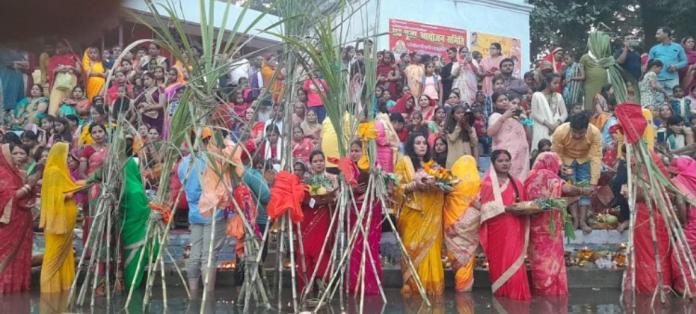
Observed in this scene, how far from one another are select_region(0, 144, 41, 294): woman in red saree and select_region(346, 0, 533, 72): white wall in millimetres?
9565

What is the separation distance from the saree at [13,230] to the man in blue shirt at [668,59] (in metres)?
11.2

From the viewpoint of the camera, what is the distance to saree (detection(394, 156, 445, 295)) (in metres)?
8.58

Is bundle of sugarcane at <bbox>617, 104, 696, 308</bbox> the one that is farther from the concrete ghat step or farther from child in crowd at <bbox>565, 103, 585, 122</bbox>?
child in crowd at <bbox>565, 103, 585, 122</bbox>

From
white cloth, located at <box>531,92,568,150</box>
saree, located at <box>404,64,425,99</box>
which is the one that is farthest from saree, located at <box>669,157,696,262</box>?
saree, located at <box>404,64,425,99</box>

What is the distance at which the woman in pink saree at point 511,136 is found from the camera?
35.3ft

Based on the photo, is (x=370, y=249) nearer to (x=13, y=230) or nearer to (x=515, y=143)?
(x=515, y=143)

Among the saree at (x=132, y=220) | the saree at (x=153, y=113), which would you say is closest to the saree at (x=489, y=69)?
the saree at (x=153, y=113)

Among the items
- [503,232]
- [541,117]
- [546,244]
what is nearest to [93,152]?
[503,232]

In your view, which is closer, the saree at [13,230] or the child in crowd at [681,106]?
the saree at [13,230]

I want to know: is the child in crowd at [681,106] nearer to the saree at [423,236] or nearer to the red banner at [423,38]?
the red banner at [423,38]

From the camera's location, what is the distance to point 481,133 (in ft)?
39.6

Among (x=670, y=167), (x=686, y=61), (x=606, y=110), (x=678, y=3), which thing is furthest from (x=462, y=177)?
(x=678, y=3)

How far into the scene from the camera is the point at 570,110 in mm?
13977

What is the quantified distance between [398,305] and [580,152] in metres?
3.80
